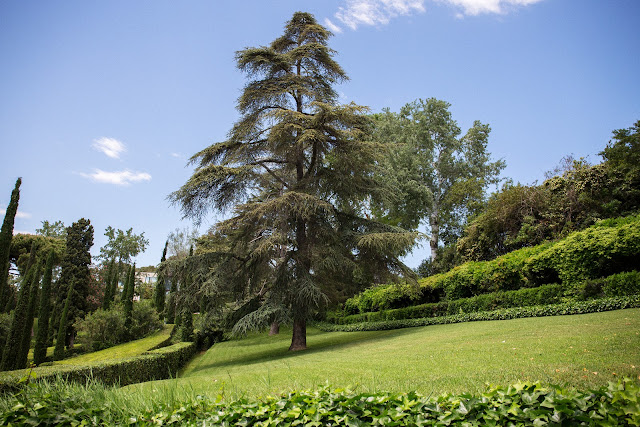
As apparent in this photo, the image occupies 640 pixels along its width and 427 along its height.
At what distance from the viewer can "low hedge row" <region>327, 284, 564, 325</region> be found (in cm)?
1312

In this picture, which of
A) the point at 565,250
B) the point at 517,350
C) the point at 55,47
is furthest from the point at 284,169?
the point at 517,350

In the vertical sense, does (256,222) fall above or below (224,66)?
below

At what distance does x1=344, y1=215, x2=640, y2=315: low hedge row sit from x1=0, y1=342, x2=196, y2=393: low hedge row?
9941mm

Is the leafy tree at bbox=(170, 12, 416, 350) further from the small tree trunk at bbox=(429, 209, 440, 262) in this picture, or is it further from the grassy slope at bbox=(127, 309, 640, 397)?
the small tree trunk at bbox=(429, 209, 440, 262)

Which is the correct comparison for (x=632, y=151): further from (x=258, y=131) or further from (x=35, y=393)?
(x=35, y=393)

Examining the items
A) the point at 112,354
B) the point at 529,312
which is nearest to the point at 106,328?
the point at 112,354

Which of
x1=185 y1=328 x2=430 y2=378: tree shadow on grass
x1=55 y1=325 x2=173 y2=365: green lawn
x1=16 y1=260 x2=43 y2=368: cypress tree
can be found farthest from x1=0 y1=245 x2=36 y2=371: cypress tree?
x1=185 y1=328 x2=430 y2=378: tree shadow on grass

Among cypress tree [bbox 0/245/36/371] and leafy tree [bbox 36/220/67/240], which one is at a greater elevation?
leafy tree [bbox 36/220/67/240]

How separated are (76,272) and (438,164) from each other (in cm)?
2725

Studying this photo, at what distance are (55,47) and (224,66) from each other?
6598 mm

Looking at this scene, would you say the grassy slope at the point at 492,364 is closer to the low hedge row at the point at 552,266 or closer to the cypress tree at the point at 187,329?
the low hedge row at the point at 552,266

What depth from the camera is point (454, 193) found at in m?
28.4

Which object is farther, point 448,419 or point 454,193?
point 454,193

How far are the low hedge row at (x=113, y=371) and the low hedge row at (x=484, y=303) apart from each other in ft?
36.7
